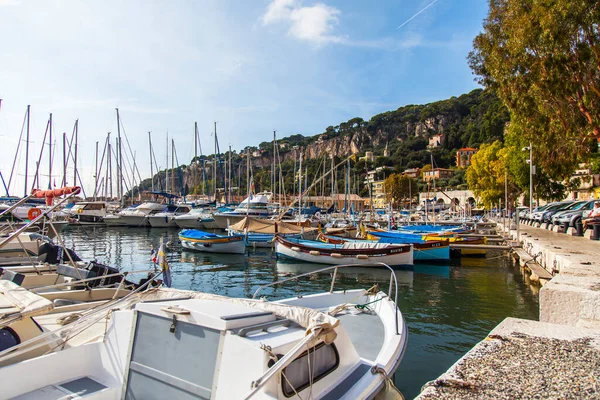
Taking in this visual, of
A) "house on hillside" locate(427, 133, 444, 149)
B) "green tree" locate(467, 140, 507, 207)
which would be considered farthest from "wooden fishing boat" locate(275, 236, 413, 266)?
"house on hillside" locate(427, 133, 444, 149)

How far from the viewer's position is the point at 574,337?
12.5ft

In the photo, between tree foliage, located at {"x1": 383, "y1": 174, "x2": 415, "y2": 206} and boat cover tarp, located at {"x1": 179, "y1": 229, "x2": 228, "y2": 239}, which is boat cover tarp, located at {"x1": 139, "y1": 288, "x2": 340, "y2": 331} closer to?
boat cover tarp, located at {"x1": 179, "y1": 229, "x2": 228, "y2": 239}

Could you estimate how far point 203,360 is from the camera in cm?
389

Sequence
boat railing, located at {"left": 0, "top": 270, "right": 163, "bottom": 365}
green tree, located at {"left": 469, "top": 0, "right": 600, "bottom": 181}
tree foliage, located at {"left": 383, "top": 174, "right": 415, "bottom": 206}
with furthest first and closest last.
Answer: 1. tree foliage, located at {"left": 383, "top": 174, "right": 415, "bottom": 206}
2. green tree, located at {"left": 469, "top": 0, "right": 600, "bottom": 181}
3. boat railing, located at {"left": 0, "top": 270, "right": 163, "bottom": 365}

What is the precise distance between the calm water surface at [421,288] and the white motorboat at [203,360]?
3307 millimetres

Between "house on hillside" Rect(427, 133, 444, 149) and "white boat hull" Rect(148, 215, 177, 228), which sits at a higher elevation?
"house on hillside" Rect(427, 133, 444, 149)

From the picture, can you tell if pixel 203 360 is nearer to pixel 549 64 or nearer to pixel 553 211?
pixel 549 64

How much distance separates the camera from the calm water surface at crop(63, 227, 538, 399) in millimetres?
8930

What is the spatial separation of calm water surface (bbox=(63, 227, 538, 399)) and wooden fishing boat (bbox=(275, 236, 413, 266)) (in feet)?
2.02

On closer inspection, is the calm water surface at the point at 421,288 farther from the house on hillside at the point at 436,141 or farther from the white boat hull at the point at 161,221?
the house on hillside at the point at 436,141

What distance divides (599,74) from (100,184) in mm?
63618

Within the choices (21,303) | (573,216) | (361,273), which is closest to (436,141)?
(573,216)

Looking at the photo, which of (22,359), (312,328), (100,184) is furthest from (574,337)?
(100,184)

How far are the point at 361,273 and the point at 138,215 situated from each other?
38.3 meters
